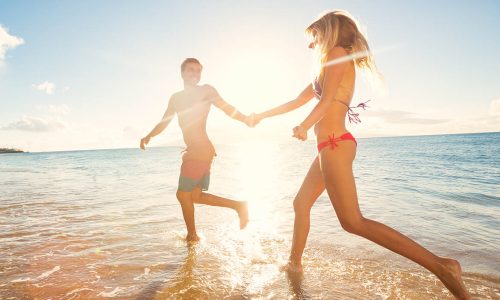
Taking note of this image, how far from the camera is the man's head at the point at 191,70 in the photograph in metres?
4.61

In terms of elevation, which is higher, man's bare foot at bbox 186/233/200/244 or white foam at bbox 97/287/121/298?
man's bare foot at bbox 186/233/200/244

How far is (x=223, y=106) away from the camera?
15.9ft

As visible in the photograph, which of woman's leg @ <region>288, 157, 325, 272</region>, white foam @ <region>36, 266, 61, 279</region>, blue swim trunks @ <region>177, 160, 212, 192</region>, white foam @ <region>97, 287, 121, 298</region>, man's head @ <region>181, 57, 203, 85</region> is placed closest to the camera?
white foam @ <region>97, 287, 121, 298</region>

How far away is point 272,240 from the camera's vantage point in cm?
471

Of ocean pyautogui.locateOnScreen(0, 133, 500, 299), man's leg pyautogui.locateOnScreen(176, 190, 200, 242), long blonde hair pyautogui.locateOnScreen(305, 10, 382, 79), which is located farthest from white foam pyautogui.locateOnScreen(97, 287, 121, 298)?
long blonde hair pyautogui.locateOnScreen(305, 10, 382, 79)

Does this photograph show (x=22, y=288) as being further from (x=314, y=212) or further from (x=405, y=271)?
(x=314, y=212)

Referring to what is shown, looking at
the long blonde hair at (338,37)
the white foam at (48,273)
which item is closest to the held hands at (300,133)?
the long blonde hair at (338,37)

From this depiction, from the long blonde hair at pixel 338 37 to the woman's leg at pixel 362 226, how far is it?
0.78 meters

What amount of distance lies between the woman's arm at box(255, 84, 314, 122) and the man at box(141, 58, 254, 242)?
1.72 ft

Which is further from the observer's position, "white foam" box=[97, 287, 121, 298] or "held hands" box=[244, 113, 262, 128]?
"held hands" box=[244, 113, 262, 128]

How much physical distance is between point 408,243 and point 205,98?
3.18 m

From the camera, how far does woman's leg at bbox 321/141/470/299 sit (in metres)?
2.53

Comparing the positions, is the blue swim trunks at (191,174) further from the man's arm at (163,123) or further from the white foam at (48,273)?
the white foam at (48,273)

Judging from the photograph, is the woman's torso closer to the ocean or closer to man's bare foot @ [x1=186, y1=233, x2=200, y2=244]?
the ocean
